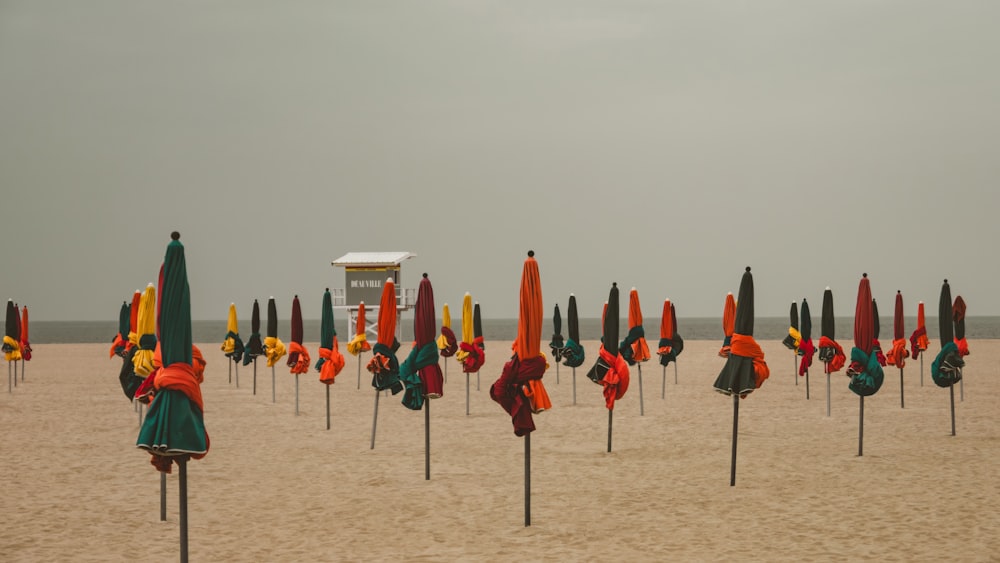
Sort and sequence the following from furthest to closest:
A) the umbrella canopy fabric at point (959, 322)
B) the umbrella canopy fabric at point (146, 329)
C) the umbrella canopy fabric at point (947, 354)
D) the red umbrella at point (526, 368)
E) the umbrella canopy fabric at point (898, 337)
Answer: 1. the umbrella canopy fabric at point (898, 337)
2. the umbrella canopy fabric at point (959, 322)
3. the umbrella canopy fabric at point (947, 354)
4. the umbrella canopy fabric at point (146, 329)
5. the red umbrella at point (526, 368)

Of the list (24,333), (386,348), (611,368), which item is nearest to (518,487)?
(611,368)

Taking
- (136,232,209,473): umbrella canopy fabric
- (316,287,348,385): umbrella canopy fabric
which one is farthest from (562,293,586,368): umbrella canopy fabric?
(136,232,209,473): umbrella canopy fabric

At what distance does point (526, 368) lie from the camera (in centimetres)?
1138

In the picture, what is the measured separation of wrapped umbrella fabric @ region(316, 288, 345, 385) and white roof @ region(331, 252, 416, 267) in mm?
44393

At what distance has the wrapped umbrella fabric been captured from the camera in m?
20.1

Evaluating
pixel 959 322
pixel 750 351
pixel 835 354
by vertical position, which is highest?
pixel 959 322

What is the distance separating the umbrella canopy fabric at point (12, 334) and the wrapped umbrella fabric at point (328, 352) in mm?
13577

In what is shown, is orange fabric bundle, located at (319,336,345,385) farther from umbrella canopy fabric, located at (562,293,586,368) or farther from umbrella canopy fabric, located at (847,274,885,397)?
umbrella canopy fabric, located at (847,274,885,397)

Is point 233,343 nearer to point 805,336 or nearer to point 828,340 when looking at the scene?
point 805,336

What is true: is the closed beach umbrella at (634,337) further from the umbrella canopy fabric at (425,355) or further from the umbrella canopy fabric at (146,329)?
the umbrella canopy fabric at (146,329)

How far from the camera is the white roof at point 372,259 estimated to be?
66.8m

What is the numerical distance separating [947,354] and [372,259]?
54.1 m

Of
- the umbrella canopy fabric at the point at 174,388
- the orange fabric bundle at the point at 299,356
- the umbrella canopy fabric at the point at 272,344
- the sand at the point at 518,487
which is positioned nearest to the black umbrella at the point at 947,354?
the sand at the point at 518,487

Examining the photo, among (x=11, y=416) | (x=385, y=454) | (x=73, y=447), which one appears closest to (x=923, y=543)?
(x=385, y=454)
